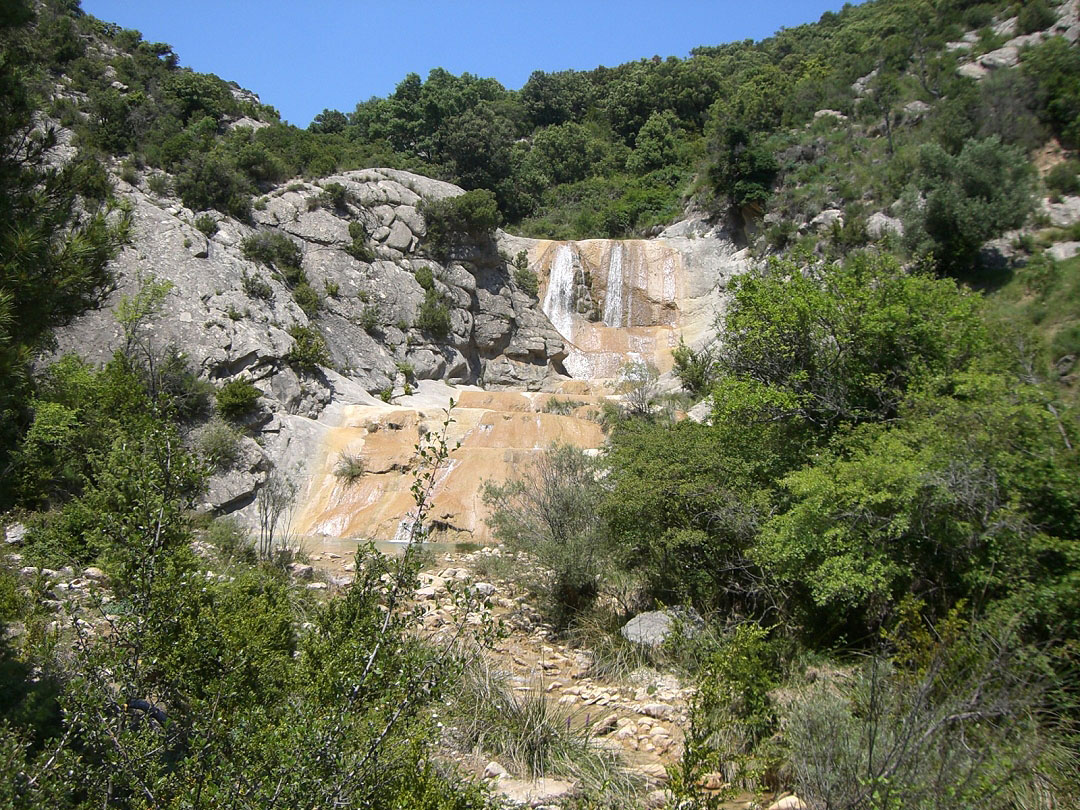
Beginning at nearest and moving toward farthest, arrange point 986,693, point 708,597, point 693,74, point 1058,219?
point 986,693 → point 708,597 → point 1058,219 → point 693,74

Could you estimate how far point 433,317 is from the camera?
1175 inches

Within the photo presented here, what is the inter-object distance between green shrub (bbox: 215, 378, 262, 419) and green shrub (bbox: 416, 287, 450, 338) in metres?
9.81

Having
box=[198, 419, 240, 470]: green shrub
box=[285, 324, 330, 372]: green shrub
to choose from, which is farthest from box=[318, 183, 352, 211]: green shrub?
box=[198, 419, 240, 470]: green shrub

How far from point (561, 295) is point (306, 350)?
15.4 meters

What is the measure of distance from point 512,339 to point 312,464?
1426 centimetres

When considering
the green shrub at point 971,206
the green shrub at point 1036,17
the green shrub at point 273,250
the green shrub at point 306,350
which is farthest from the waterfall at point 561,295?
the green shrub at point 1036,17

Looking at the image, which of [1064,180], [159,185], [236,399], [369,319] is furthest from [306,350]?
[1064,180]

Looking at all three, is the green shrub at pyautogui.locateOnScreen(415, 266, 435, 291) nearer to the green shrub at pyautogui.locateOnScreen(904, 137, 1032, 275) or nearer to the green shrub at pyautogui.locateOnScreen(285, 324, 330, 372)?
the green shrub at pyautogui.locateOnScreen(285, 324, 330, 372)

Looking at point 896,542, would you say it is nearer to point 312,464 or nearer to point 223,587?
point 223,587

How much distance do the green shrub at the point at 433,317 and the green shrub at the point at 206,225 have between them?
8.04 metres

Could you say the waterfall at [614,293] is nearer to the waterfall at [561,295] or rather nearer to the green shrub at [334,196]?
the waterfall at [561,295]

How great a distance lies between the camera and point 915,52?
34.4 meters

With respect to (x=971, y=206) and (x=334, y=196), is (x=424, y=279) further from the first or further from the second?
(x=971, y=206)

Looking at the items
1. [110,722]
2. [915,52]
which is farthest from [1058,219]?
[110,722]
